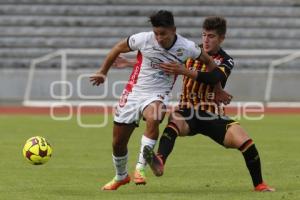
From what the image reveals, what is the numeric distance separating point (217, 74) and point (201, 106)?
0.42m

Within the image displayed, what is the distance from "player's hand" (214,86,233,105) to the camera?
31.9 feet

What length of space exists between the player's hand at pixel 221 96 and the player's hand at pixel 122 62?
0.90m

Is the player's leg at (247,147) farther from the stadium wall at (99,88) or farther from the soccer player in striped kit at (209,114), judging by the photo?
the stadium wall at (99,88)

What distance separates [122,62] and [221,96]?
107 centimetres

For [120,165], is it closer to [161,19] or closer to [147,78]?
[147,78]

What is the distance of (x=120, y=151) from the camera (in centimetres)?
980

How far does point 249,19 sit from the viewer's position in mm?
33031

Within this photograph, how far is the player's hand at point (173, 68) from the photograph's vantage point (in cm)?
934

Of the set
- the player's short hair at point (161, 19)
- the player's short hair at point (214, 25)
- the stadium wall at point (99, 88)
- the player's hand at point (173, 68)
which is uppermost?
the player's short hair at point (161, 19)

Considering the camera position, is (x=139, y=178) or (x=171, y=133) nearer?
(x=139, y=178)

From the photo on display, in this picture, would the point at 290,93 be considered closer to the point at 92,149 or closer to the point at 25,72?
the point at 25,72

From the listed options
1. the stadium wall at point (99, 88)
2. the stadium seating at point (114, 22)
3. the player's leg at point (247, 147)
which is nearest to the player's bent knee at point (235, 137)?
the player's leg at point (247, 147)

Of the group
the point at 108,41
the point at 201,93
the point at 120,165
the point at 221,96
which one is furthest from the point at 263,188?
the point at 108,41

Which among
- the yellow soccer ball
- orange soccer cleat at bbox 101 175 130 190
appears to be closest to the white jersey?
orange soccer cleat at bbox 101 175 130 190
